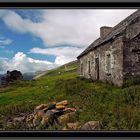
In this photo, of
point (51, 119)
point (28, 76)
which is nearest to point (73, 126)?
point (51, 119)

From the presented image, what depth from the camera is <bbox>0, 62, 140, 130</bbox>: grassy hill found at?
4.87m

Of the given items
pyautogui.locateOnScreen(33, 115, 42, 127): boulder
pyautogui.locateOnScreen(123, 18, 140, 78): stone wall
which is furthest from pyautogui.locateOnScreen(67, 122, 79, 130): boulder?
pyautogui.locateOnScreen(123, 18, 140, 78): stone wall

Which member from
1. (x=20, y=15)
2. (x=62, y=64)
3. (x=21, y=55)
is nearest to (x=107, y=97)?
(x=62, y=64)

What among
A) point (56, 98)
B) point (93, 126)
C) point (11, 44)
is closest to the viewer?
point (93, 126)

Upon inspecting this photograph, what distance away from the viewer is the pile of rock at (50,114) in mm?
4844

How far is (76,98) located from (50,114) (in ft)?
2.49

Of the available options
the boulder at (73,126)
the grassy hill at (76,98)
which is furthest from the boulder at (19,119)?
the boulder at (73,126)

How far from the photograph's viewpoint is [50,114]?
4.94 metres

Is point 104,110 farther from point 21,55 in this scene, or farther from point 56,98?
point 21,55

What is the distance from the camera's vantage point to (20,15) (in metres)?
4.95

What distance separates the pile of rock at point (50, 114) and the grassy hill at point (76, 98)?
0.11 meters

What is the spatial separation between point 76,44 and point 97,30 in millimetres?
379
